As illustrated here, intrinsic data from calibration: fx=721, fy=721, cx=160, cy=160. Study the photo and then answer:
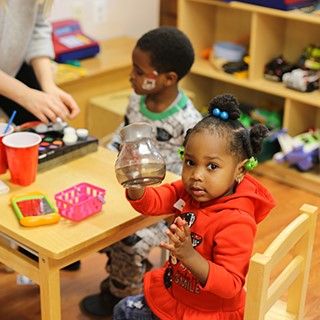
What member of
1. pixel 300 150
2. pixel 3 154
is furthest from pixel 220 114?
pixel 300 150

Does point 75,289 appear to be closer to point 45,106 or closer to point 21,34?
point 45,106

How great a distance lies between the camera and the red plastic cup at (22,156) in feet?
5.81

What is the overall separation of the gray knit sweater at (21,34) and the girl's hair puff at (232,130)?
3.17 feet

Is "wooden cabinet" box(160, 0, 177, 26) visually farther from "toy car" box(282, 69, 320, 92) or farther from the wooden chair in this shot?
the wooden chair

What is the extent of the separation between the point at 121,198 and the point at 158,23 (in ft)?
7.59

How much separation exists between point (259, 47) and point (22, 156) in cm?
173

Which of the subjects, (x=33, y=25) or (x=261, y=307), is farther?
(x=33, y=25)

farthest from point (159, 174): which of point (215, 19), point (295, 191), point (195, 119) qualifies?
point (215, 19)

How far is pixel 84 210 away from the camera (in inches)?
65.5

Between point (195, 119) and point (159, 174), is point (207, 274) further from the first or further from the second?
point (195, 119)

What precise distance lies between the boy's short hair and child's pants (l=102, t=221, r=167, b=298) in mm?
475

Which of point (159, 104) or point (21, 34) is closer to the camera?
point (159, 104)

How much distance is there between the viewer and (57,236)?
5.19ft

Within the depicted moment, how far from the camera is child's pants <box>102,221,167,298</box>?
6.70 feet
